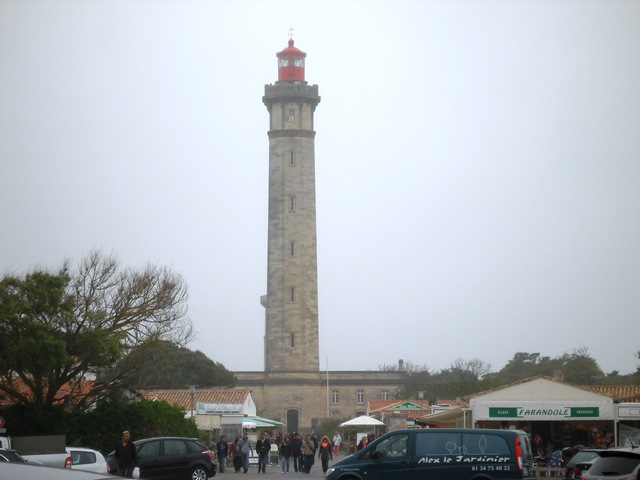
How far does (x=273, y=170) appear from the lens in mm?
70125

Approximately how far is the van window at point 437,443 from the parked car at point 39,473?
45.0 feet

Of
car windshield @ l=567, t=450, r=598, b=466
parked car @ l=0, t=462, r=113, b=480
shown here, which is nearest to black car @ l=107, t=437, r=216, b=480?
car windshield @ l=567, t=450, r=598, b=466

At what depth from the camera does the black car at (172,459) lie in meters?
24.8

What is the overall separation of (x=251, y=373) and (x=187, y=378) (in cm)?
504

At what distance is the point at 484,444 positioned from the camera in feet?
60.5

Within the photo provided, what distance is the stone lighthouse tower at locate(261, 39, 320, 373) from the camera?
2729 inches

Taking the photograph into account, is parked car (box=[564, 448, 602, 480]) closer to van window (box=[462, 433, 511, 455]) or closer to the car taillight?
the car taillight

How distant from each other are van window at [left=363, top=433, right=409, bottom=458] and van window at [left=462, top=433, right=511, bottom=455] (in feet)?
3.50

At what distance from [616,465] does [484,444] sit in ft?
12.5

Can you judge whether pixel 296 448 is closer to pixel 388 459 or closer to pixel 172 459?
pixel 172 459

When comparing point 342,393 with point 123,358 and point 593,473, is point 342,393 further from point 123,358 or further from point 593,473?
point 593,473

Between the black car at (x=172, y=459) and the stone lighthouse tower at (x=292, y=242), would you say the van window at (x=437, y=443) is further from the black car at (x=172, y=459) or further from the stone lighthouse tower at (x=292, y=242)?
the stone lighthouse tower at (x=292, y=242)

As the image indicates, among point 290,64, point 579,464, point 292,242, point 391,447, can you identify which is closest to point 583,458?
point 579,464

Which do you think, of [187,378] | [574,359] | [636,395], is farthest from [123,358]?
[574,359]
